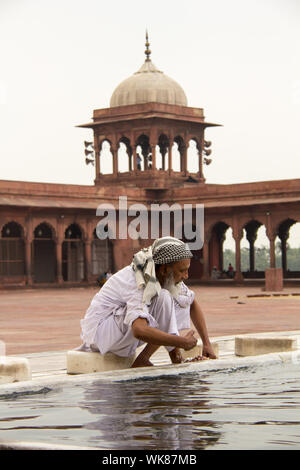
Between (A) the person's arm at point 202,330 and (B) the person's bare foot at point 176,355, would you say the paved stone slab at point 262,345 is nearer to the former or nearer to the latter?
(A) the person's arm at point 202,330

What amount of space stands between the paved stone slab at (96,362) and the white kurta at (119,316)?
0.05 metres

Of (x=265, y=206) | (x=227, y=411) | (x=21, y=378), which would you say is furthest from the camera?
(x=265, y=206)

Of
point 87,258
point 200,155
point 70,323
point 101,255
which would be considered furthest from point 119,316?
point 200,155

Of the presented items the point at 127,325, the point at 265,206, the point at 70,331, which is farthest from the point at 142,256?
the point at 265,206

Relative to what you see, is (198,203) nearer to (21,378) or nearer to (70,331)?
(70,331)

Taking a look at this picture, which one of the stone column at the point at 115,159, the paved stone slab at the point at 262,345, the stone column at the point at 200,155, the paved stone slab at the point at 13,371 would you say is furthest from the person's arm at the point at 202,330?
the stone column at the point at 200,155

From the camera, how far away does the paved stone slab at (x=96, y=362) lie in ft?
19.4

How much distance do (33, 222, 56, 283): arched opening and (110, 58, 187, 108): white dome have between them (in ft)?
26.4

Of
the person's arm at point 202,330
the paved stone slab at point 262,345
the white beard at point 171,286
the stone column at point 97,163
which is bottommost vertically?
the paved stone slab at point 262,345

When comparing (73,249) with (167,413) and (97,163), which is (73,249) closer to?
(97,163)

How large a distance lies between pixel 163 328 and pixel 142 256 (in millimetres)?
417

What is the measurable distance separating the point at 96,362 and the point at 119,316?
1.09 feet

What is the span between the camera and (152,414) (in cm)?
452
